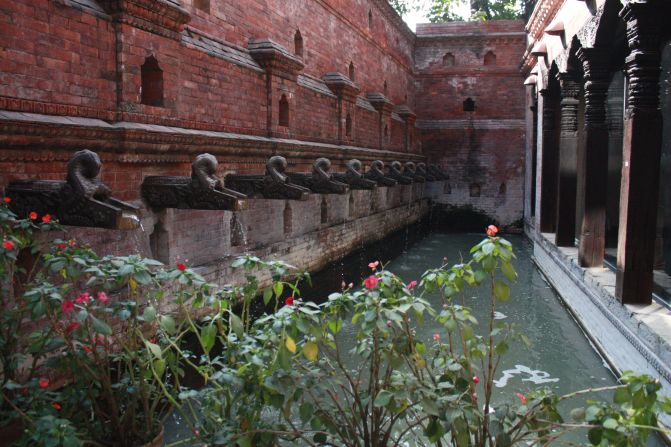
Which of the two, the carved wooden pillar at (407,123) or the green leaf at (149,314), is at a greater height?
the carved wooden pillar at (407,123)

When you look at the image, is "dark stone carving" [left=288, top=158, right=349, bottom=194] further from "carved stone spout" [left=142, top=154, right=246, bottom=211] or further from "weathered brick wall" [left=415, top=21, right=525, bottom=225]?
"weathered brick wall" [left=415, top=21, right=525, bottom=225]

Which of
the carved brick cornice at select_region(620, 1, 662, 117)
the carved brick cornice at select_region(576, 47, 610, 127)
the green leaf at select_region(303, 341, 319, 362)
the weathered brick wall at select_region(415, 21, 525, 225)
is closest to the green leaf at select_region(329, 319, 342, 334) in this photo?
the green leaf at select_region(303, 341, 319, 362)

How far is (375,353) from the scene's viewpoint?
2.98 meters

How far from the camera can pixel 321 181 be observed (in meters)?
8.80

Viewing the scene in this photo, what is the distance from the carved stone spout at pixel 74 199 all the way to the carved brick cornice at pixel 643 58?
4.95m

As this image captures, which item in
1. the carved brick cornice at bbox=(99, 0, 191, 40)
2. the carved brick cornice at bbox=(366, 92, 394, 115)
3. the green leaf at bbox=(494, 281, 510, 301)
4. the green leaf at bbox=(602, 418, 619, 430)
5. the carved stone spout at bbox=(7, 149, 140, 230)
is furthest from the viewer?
the carved brick cornice at bbox=(366, 92, 394, 115)

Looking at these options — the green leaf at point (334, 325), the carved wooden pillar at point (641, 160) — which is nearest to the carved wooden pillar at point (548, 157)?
the carved wooden pillar at point (641, 160)

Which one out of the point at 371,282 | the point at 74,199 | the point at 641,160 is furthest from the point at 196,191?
the point at 641,160

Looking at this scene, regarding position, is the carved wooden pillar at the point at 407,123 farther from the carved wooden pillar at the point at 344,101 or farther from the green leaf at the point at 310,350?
the green leaf at the point at 310,350

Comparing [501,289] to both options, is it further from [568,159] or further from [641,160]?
[568,159]

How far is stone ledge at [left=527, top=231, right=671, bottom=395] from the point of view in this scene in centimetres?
507

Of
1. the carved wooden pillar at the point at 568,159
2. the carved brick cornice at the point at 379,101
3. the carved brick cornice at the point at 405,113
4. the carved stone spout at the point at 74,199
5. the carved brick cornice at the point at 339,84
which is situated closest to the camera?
the carved stone spout at the point at 74,199

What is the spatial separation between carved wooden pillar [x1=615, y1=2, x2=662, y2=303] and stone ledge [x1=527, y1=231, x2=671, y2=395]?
360 mm

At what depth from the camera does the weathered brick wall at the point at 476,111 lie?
2095 cm
